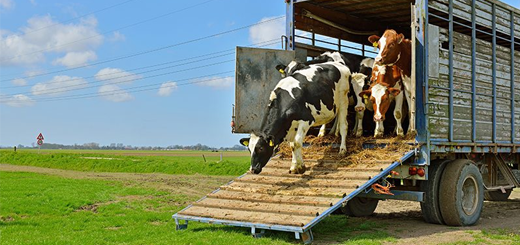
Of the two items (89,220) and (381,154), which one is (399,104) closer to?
(381,154)

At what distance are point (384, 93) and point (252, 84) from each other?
2.87 meters

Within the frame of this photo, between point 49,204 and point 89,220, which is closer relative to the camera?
point 89,220

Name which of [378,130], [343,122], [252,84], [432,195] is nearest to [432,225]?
[432,195]

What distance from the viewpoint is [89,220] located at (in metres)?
12.5

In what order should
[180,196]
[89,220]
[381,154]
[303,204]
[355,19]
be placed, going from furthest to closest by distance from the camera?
[180,196] → [355,19] → [89,220] → [381,154] → [303,204]

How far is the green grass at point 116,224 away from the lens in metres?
9.32

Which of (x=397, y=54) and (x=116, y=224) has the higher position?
(x=397, y=54)

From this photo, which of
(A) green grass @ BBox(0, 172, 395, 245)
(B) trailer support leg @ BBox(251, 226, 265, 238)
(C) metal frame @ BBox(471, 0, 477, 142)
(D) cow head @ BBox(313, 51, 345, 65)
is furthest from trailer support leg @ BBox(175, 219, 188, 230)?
(C) metal frame @ BBox(471, 0, 477, 142)

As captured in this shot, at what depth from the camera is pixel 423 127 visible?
10.3 metres

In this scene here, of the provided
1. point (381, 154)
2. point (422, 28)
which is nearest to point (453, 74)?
point (422, 28)

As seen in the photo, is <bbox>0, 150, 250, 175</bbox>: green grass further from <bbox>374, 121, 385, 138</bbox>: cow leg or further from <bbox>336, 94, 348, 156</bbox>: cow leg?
<bbox>374, 121, 385, 138</bbox>: cow leg

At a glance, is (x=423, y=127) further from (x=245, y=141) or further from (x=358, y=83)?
(x=245, y=141)

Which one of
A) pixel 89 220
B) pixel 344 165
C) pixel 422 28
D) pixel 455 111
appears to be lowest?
pixel 89 220

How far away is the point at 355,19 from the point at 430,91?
4667 millimetres
